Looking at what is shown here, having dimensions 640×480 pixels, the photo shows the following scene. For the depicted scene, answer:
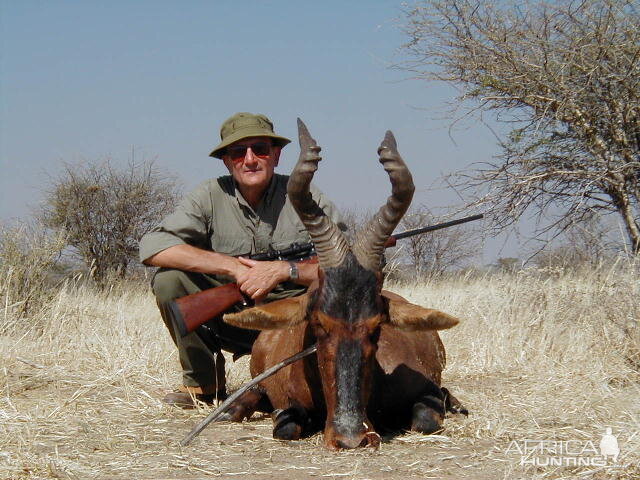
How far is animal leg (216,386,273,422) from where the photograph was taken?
205 inches

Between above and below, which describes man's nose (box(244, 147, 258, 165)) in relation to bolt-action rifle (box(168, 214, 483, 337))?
above

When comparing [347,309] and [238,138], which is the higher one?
[238,138]

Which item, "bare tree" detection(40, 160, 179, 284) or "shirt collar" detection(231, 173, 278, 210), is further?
"bare tree" detection(40, 160, 179, 284)

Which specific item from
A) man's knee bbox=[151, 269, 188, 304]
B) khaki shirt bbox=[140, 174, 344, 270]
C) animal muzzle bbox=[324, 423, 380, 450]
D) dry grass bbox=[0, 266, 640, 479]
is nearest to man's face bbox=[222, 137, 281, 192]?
khaki shirt bbox=[140, 174, 344, 270]

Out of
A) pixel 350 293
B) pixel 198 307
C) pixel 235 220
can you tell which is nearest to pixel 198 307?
pixel 198 307

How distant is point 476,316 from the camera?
339 inches

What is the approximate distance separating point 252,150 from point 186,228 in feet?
2.58

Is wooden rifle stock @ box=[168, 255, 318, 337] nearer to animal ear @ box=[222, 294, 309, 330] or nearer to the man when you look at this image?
the man

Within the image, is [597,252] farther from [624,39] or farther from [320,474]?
[320,474]

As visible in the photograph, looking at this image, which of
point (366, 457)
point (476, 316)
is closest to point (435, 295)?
point (476, 316)

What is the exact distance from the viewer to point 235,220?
6.21 m

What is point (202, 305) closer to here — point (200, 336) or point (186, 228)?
point (200, 336)

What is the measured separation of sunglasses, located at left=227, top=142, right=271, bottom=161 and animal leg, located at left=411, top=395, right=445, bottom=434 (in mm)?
2382

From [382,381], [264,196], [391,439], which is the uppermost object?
[264,196]
